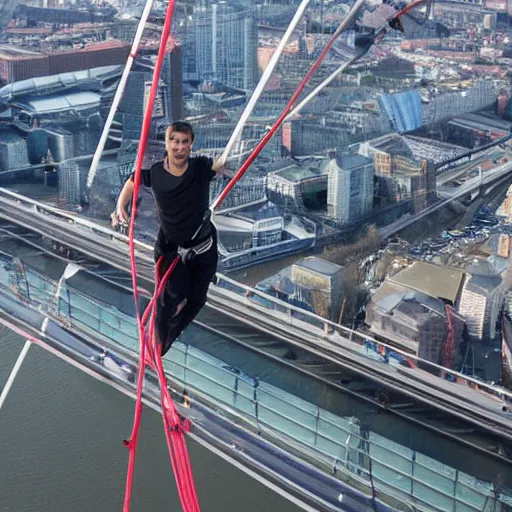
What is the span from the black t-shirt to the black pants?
0.05m

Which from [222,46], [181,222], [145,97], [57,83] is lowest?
[57,83]

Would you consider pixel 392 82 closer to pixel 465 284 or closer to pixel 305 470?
pixel 465 284

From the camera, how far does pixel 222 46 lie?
26.2ft

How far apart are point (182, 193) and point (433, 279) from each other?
2847 millimetres

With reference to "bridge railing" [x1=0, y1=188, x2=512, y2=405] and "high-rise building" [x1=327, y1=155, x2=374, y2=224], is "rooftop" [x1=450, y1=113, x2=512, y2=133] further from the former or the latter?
"bridge railing" [x1=0, y1=188, x2=512, y2=405]

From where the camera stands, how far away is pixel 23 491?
2.40 metres

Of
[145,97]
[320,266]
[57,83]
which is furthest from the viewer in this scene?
[57,83]

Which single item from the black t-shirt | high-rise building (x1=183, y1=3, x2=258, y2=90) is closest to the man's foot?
the black t-shirt

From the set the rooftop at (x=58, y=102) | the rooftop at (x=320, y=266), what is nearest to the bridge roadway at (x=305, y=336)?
the rooftop at (x=320, y=266)

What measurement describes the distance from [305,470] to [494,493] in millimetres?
393

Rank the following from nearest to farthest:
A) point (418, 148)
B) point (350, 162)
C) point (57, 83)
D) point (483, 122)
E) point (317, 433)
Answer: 1. point (317, 433)
2. point (350, 162)
3. point (418, 148)
4. point (483, 122)
5. point (57, 83)

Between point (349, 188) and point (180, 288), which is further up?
point (180, 288)

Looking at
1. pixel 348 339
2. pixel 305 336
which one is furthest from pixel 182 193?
pixel 348 339

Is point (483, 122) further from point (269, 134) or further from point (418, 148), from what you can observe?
point (269, 134)
